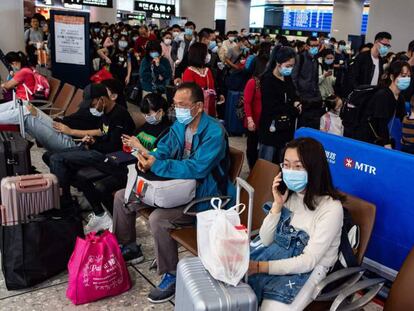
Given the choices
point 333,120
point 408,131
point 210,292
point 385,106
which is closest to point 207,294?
point 210,292

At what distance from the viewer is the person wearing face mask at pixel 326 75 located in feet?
26.8

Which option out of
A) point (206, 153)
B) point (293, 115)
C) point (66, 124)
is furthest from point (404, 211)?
point (66, 124)

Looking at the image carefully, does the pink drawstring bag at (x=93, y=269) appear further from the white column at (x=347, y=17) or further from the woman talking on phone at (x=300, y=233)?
the white column at (x=347, y=17)

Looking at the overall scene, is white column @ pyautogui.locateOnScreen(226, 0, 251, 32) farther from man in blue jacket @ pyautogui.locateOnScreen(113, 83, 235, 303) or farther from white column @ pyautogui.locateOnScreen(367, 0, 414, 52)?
man in blue jacket @ pyautogui.locateOnScreen(113, 83, 235, 303)

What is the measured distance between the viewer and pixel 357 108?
150 inches

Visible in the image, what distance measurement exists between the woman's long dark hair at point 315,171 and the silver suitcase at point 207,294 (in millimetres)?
536

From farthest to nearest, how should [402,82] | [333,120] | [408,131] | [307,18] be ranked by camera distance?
[307,18]
[333,120]
[408,131]
[402,82]

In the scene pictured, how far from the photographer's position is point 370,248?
2873 millimetres

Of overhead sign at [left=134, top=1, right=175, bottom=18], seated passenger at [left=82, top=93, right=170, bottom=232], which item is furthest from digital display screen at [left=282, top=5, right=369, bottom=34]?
seated passenger at [left=82, top=93, right=170, bottom=232]

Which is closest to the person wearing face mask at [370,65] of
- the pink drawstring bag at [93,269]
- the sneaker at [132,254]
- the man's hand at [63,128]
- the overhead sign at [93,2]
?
the man's hand at [63,128]

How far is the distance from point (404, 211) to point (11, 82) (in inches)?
206

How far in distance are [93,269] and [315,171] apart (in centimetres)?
145

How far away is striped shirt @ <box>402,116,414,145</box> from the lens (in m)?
3.96

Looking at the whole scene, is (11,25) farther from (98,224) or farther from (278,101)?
(278,101)
